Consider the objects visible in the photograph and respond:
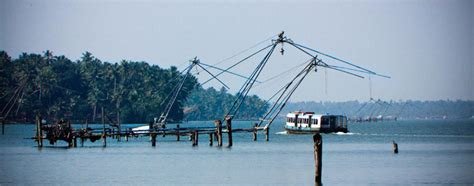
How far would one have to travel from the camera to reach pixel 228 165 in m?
71.1

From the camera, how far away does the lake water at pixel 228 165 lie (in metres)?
60.9

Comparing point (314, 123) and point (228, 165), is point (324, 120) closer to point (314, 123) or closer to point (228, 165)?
point (314, 123)

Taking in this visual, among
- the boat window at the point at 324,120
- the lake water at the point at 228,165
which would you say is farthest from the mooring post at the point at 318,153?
the boat window at the point at 324,120

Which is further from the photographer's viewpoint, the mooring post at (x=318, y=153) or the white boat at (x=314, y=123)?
the white boat at (x=314, y=123)

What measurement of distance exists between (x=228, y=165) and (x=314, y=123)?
5175 cm

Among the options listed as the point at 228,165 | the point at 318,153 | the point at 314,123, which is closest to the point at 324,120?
the point at 314,123

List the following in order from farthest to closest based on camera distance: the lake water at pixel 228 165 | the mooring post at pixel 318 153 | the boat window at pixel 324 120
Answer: the boat window at pixel 324 120
the lake water at pixel 228 165
the mooring post at pixel 318 153

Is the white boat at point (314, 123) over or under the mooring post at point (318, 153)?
over

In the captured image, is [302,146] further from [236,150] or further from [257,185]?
[257,185]

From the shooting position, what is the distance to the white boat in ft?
398

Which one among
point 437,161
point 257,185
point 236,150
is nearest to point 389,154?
point 437,161

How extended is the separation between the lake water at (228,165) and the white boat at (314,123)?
25063 mm

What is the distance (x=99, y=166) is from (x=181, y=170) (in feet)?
21.2

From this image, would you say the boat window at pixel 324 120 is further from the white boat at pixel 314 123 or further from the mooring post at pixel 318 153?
the mooring post at pixel 318 153
